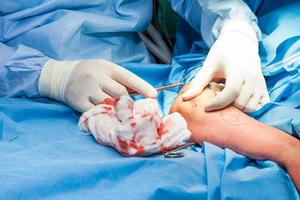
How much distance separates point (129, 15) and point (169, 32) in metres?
0.33

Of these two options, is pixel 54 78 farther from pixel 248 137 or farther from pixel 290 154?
pixel 290 154

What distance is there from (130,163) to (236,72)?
46 cm

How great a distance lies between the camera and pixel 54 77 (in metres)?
1.35

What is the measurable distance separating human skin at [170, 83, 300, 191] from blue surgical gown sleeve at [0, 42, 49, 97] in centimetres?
49

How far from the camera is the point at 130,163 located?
91 centimetres

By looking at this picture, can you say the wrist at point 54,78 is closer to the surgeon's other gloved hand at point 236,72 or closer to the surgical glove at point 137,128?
A: the surgical glove at point 137,128

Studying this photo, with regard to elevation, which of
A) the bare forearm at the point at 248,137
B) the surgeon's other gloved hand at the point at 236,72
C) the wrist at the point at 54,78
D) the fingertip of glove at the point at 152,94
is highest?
the surgeon's other gloved hand at the point at 236,72

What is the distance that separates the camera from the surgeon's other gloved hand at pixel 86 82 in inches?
49.8

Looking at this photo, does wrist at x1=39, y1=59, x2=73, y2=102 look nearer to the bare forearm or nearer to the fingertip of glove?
the fingertip of glove

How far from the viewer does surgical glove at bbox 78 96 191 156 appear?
0.98m

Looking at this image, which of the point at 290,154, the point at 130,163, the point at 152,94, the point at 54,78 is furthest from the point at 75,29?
the point at 290,154

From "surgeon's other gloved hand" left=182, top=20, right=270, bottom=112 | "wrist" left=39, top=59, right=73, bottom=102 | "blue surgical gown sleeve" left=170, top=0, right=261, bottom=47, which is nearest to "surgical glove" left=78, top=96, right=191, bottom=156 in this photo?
"surgeon's other gloved hand" left=182, top=20, right=270, bottom=112

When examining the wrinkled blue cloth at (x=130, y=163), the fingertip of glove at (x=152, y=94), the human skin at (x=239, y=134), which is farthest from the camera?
the fingertip of glove at (x=152, y=94)

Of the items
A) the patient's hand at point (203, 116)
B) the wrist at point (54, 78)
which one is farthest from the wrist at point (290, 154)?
the wrist at point (54, 78)
